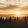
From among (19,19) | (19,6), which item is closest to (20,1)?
(19,6)

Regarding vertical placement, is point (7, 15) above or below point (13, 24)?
above

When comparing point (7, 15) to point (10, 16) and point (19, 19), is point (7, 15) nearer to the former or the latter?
point (10, 16)

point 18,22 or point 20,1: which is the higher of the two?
point 20,1

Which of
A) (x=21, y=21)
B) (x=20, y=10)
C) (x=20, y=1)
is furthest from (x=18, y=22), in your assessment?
(x=20, y=1)

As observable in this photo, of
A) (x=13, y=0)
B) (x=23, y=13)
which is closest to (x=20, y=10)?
(x=23, y=13)

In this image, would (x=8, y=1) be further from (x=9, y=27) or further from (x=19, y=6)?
(x=9, y=27)

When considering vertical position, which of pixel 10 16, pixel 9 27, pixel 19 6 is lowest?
pixel 9 27

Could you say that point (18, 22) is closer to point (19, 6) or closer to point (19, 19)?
point (19, 19)
